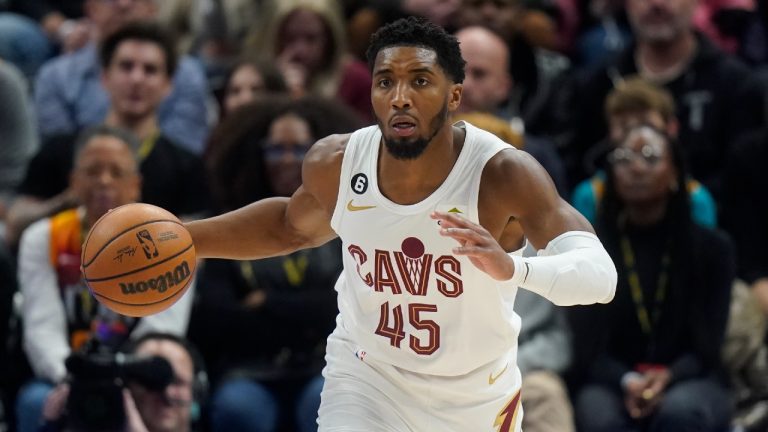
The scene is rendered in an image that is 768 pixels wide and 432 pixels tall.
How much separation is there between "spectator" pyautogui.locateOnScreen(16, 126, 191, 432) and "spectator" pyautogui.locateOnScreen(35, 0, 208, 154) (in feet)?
4.74

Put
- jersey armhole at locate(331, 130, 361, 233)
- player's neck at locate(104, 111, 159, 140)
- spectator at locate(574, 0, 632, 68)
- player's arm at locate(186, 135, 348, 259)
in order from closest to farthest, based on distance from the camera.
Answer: jersey armhole at locate(331, 130, 361, 233), player's arm at locate(186, 135, 348, 259), player's neck at locate(104, 111, 159, 140), spectator at locate(574, 0, 632, 68)

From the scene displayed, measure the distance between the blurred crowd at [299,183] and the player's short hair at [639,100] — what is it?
1cm

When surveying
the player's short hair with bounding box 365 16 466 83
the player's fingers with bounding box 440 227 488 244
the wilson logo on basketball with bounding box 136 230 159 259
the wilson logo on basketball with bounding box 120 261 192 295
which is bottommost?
the wilson logo on basketball with bounding box 120 261 192 295

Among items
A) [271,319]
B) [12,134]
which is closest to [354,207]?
[271,319]

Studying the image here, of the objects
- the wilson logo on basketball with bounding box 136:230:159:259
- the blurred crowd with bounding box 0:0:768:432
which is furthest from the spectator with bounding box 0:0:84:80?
the wilson logo on basketball with bounding box 136:230:159:259

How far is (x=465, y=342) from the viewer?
496 centimetres

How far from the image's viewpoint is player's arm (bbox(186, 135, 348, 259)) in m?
5.22

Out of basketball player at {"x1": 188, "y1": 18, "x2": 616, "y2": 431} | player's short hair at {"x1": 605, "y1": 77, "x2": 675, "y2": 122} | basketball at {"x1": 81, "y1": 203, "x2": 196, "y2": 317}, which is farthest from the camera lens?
player's short hair at {"x1": 605, "y1": 77, "x2": 675, "y2": 122}

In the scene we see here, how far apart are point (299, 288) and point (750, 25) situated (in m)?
3.95

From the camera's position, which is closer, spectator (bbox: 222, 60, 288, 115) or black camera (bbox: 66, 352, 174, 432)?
black camera (bbox: 66, 352, 174, 432)

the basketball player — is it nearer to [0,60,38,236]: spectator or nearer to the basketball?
the basketball

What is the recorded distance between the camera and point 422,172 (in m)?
4.95

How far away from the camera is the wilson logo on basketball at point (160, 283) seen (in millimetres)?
4930

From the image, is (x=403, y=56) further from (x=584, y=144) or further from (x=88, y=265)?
(x=584, y=144)
